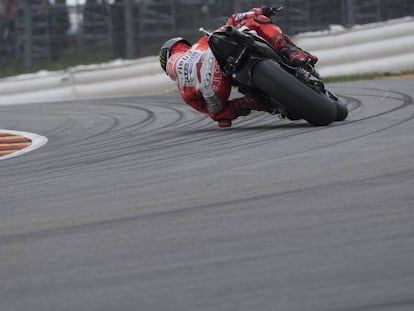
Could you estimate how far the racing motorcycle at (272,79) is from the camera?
766 cm

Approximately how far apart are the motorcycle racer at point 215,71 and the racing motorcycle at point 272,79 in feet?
0.39

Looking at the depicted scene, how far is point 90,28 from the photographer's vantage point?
53.3 feet

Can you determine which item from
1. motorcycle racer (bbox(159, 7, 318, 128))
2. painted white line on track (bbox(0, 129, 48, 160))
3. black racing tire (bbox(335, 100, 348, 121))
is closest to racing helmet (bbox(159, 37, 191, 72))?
motorcycle racer (bbox(159, 7, 318, 128))

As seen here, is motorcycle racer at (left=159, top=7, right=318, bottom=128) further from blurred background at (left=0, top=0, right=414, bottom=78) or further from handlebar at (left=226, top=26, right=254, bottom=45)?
blurred background at (left=0, top=0, right=414, bottom=78)

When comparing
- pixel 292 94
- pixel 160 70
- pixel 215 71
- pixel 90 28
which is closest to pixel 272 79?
pixel 292 94

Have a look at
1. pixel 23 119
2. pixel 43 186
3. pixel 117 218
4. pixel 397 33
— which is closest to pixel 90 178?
pixel 43 186

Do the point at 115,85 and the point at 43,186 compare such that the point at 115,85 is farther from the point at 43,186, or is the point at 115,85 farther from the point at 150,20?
the point at 43,186

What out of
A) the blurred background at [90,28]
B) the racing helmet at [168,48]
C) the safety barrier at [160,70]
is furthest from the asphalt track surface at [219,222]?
the blurred background at [90,28]

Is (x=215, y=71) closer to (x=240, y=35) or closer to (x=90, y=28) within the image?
(x=240, y=35)

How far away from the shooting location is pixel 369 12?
15.3m

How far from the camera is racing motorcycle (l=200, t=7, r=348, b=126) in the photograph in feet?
25.1

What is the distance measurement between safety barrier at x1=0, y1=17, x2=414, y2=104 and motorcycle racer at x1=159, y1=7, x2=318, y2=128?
19.7 ft

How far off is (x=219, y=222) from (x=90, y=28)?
11991 mm

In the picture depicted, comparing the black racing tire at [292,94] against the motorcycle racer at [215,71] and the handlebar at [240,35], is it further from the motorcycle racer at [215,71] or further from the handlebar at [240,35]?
the motorcycle racer at [215,71]
